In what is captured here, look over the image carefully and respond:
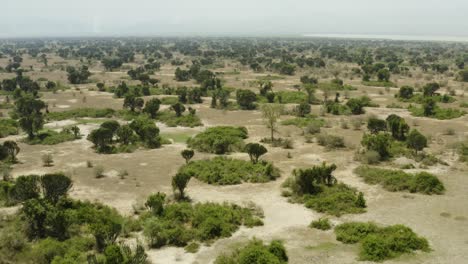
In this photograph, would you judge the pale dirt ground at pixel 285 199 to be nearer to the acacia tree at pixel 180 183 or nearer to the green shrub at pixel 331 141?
the green shrub at pixel 331 141

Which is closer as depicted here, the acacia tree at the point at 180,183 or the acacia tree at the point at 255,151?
the acacia tree at the point at 180,183

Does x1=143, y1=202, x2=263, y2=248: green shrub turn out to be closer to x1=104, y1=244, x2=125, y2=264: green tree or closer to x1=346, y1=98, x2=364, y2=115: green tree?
x1=104, y1=244, x2=125, y2=264: green tree

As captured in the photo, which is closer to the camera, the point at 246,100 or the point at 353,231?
the point at 353,231

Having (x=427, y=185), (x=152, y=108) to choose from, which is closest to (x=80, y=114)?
(x=152, y=108)

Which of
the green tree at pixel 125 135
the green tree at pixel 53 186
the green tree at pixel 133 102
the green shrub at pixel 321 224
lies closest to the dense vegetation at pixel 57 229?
the green tree at pixel 53 186

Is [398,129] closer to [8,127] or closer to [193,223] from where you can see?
[193,223]

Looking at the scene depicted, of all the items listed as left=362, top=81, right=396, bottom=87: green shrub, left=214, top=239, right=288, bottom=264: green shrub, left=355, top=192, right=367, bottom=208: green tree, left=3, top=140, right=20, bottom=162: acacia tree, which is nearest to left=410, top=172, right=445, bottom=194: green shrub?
left=355, top=192, right=367, bottom=208: green tree

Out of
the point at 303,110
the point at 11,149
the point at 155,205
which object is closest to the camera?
the point at 155,205

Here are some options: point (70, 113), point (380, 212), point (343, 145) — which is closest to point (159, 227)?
point (380, 212)
